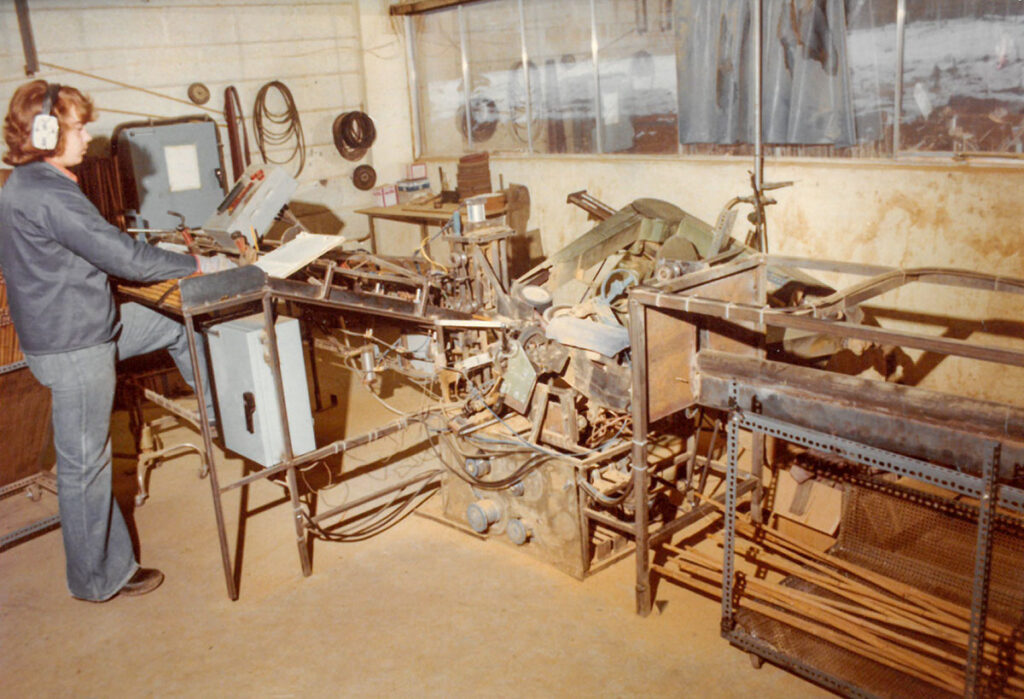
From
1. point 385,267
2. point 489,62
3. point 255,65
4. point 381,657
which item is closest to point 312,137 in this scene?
point 255,65

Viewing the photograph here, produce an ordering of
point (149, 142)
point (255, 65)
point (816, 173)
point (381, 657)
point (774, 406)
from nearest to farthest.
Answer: point (774, 406) < point (381, 657) < point (816, 173) < point (149, 142) < point (255, 65)

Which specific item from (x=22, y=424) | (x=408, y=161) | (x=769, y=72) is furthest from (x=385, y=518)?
(x=408, y=161)

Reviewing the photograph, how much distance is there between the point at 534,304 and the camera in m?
3.48

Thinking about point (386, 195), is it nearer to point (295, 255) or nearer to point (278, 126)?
point (278, 126)

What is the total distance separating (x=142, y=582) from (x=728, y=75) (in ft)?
14.7

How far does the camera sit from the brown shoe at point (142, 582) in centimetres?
362

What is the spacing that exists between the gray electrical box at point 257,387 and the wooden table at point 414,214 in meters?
3.35

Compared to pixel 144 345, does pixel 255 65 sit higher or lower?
higher

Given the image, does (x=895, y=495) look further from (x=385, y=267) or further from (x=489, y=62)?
(x=489, y=62)

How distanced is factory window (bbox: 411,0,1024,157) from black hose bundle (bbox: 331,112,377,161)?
81 centimetres

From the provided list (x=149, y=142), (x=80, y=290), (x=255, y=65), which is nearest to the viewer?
(x=80, y=290)

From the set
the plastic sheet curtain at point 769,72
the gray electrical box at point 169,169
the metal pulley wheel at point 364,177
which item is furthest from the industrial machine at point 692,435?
the metal pulley wheel at point 364,177

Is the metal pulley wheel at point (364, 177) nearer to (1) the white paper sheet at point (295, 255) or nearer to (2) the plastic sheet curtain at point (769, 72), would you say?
(2) the plastic sheet curtain at point (769, 72)

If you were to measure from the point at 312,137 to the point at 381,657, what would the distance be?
232 inches
